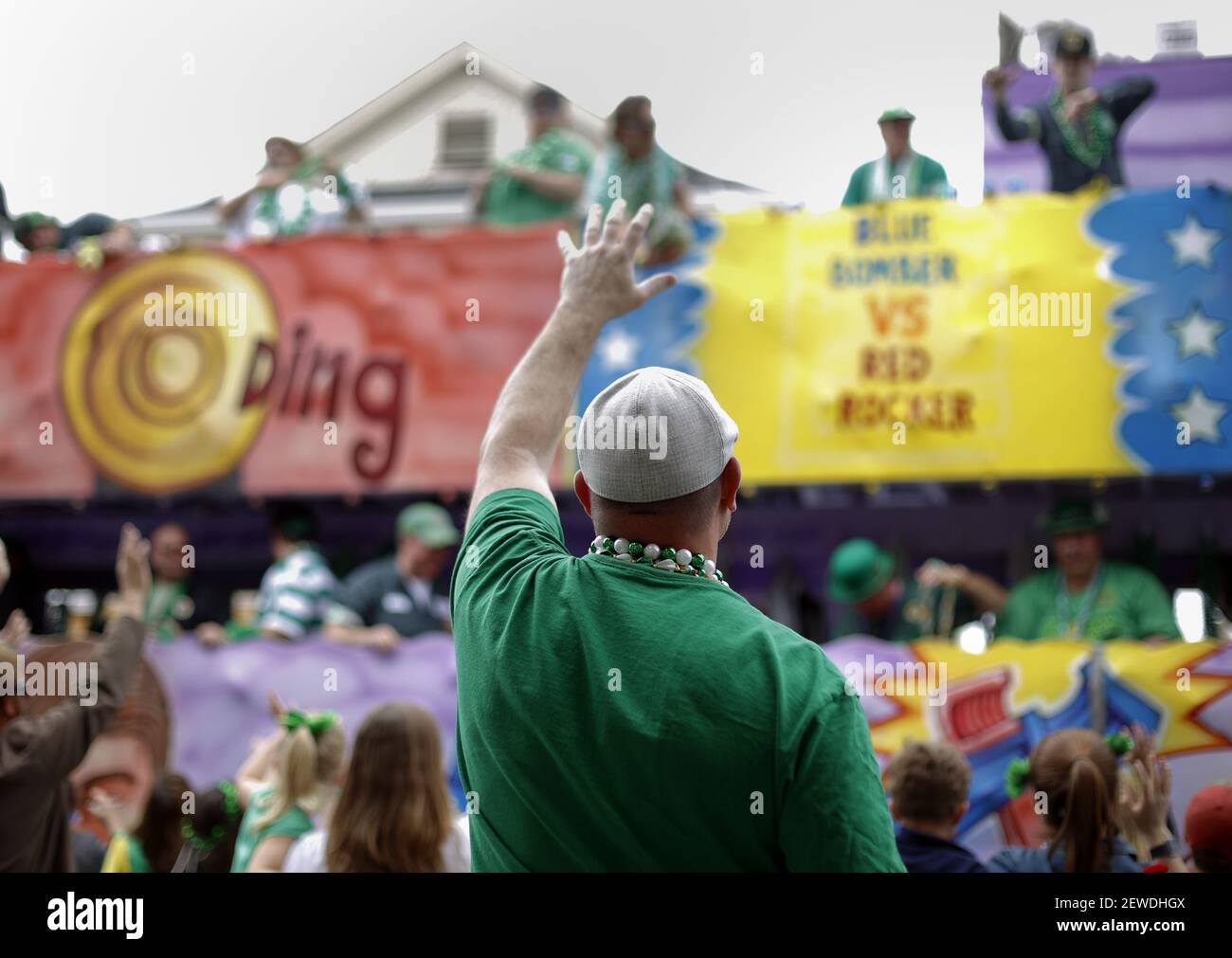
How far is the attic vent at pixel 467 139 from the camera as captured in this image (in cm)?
574

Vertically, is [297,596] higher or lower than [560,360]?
lower

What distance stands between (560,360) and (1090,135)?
4.35 metres

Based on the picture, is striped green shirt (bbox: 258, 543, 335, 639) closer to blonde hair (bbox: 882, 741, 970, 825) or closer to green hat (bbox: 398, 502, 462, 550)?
green hat (bbox: 398, 502, 462, 550)

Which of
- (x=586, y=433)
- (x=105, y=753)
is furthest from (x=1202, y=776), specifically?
(x=105, y=753)

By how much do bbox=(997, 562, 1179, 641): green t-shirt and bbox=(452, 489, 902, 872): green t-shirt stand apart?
3.79m

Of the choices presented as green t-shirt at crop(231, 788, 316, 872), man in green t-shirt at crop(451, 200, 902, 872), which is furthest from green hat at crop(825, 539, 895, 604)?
man in green t-shirt at crop(451, 200, 902, 872)

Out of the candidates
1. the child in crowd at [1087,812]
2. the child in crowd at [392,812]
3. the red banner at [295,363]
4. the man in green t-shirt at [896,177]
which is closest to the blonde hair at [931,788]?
the child in crowd at [1087,812]

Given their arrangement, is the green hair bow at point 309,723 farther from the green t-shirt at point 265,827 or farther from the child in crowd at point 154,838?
the child in crowd at point 154,838

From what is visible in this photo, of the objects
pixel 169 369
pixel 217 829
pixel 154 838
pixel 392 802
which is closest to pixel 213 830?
pixel 217 829

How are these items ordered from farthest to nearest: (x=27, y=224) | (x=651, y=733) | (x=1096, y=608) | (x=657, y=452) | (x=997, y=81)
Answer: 1. (x=27, y=224)
2. (x=997, y=81)
3. (x=1096, y=608)
4. (x=657, y=452)
5. (x=651, y=733)

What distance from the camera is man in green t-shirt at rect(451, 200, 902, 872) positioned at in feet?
4.96

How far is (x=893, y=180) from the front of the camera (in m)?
5.43

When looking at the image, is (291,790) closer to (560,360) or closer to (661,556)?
(560,360)

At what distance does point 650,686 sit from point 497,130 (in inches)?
179
